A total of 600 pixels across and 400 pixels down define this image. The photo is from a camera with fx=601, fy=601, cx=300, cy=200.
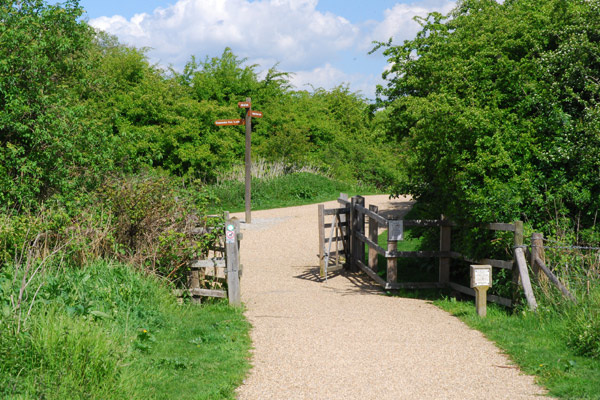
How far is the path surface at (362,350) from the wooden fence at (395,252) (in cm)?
65

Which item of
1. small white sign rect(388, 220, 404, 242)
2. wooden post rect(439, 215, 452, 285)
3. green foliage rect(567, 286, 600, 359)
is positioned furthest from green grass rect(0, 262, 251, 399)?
wooden post rect(439, 215, 452, 285)

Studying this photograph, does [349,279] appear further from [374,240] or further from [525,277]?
[525,277]

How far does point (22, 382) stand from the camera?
16.1ft

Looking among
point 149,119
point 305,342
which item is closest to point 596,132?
point 305,342

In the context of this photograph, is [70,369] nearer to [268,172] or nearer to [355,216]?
[355,216]

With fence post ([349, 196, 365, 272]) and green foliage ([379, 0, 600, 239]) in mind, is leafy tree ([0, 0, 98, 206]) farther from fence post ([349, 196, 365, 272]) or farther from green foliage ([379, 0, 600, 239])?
green foliage ([379, 0, 600, 239])

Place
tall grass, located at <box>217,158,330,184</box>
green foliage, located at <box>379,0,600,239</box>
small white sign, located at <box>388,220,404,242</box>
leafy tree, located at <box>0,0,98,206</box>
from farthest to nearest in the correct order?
1. tall grass, located at <box>217,158,330,184</box>
2. small white sign, located at <box>388,220,404,242</box>
3. leafy tree, located at <box>0,0,98,206</box>
4. green foliage, located at <box>379,0,600,239</box>

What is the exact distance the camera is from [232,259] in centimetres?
911

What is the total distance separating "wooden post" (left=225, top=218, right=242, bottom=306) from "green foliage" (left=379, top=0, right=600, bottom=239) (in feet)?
11.7

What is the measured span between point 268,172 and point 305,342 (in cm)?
2162

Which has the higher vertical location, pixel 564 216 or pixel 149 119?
pixel 149 119

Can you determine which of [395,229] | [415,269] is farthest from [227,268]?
[415,269]

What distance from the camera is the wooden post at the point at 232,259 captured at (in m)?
9.03

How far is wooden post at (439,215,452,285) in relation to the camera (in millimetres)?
10766
